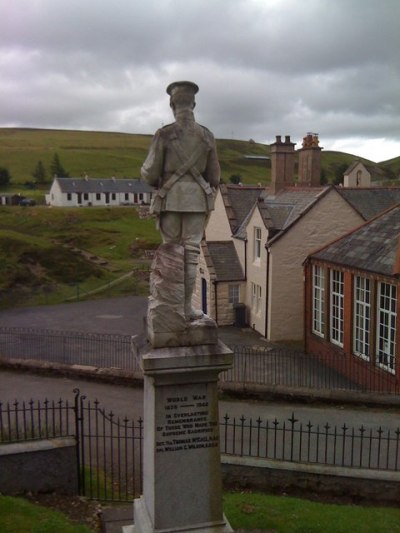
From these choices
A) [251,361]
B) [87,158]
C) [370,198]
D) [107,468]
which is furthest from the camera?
[87,158]

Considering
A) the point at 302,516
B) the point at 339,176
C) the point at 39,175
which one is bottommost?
the point at 302,516

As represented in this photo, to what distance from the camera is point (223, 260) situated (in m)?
30.7

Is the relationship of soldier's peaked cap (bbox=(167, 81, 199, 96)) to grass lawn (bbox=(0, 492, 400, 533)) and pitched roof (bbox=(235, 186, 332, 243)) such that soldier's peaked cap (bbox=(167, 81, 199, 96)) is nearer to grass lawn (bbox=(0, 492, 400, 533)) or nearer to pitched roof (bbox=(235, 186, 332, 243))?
grass lawn (bbox=(0, 492, 400, 533))

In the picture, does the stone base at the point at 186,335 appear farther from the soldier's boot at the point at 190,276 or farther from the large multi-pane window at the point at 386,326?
the large multi-pane window at the point at 386,326

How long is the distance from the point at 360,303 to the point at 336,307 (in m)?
2.01

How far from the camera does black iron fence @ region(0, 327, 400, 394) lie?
65.0 ft

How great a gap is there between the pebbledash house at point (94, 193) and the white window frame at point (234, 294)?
62403 millimetres

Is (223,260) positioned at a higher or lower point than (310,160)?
lower

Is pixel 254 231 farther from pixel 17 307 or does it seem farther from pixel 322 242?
pixel 17 307

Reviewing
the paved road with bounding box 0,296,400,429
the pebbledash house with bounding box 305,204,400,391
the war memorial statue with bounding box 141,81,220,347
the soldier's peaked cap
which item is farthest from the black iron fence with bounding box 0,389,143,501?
the pebbledash house with bounding box 305,204,400,391

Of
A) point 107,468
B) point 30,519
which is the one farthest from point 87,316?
point 30,519

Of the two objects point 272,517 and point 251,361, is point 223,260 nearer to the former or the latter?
point 251,361

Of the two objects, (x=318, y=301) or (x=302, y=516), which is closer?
(x=302, y=516)

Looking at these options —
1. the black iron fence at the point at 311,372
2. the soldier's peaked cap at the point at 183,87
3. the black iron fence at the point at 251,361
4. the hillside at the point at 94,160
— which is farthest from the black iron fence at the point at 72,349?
the hillside at the point at 94,160
